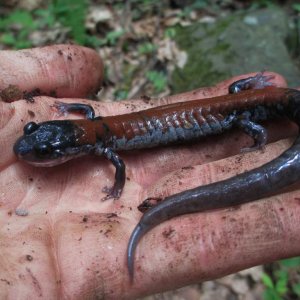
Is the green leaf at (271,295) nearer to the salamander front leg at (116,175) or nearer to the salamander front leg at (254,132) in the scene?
the salamander front leg at (254,132)

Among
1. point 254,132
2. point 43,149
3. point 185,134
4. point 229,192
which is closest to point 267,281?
point 229,192

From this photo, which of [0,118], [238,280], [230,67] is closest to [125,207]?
[0,118]

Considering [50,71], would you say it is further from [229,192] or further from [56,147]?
[229,192]

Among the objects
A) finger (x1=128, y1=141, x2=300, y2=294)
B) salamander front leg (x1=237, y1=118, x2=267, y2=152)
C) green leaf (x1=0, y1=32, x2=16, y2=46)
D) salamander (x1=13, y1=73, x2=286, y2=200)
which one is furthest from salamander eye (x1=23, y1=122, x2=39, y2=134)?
green leaf (x1=0, y1=32, x2=16, y2=46)

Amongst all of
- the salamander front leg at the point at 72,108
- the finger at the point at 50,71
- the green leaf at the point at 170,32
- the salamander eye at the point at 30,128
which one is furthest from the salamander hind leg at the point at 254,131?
the green leaf at the point at 170,32

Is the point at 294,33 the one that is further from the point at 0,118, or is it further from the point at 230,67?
the point at 0,118

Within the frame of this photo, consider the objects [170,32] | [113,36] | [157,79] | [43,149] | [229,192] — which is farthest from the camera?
[170,32]

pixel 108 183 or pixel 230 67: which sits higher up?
pixel 108 183
